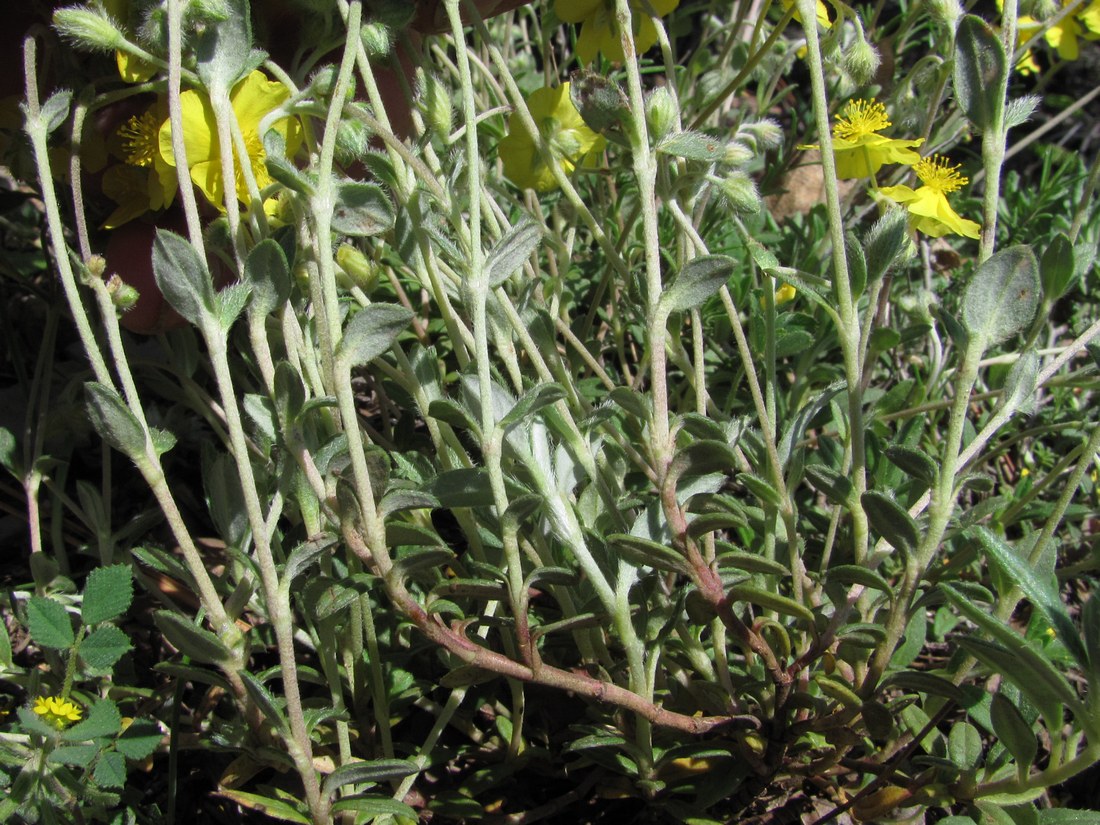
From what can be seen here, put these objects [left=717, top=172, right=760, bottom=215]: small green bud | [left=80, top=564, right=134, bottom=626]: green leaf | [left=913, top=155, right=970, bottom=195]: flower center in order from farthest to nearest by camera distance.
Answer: [left=913, top=155, right=970, bottom=195]: flower center → [left=717, top=172, right=760, bottom=215]: small green bud → [left=80, top=564, right=134, bottom=626]: green leaf

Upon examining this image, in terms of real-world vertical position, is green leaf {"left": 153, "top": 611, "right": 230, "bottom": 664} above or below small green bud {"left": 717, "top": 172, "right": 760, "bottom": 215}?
below

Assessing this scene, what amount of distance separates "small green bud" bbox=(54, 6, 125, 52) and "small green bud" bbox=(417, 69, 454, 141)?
329 mm

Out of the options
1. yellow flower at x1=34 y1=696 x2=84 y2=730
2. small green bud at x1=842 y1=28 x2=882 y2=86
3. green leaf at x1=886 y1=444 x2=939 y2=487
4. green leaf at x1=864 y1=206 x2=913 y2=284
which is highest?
small green bud at x1=842 y1=28 x2=882 y2=86

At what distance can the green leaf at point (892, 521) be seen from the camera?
2.83 ft

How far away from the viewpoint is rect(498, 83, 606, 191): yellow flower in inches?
47.1

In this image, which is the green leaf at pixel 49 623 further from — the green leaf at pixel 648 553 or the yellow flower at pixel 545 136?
the yellow flower at pixel 545 136

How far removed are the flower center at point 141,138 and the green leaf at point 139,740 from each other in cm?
67

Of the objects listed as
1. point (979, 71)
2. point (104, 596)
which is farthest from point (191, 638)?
point (979, 71)

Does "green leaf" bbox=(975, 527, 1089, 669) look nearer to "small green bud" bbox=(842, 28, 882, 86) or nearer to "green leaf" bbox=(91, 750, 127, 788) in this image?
"small green bud" bbox=(842, 28, 882, 86)

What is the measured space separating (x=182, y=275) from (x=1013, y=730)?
0.87 meters

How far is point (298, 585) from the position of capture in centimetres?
118

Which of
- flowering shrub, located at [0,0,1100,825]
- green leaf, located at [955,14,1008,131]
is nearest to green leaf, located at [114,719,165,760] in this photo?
flowering shrub, located at [0,0,1100,825]

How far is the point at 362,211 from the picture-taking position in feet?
3.10

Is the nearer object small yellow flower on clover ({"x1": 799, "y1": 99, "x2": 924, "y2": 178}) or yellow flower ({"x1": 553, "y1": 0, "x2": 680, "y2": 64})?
yellow flower ({"x1": 553, "y1": 0, "x2": 680, "y2": 64})
